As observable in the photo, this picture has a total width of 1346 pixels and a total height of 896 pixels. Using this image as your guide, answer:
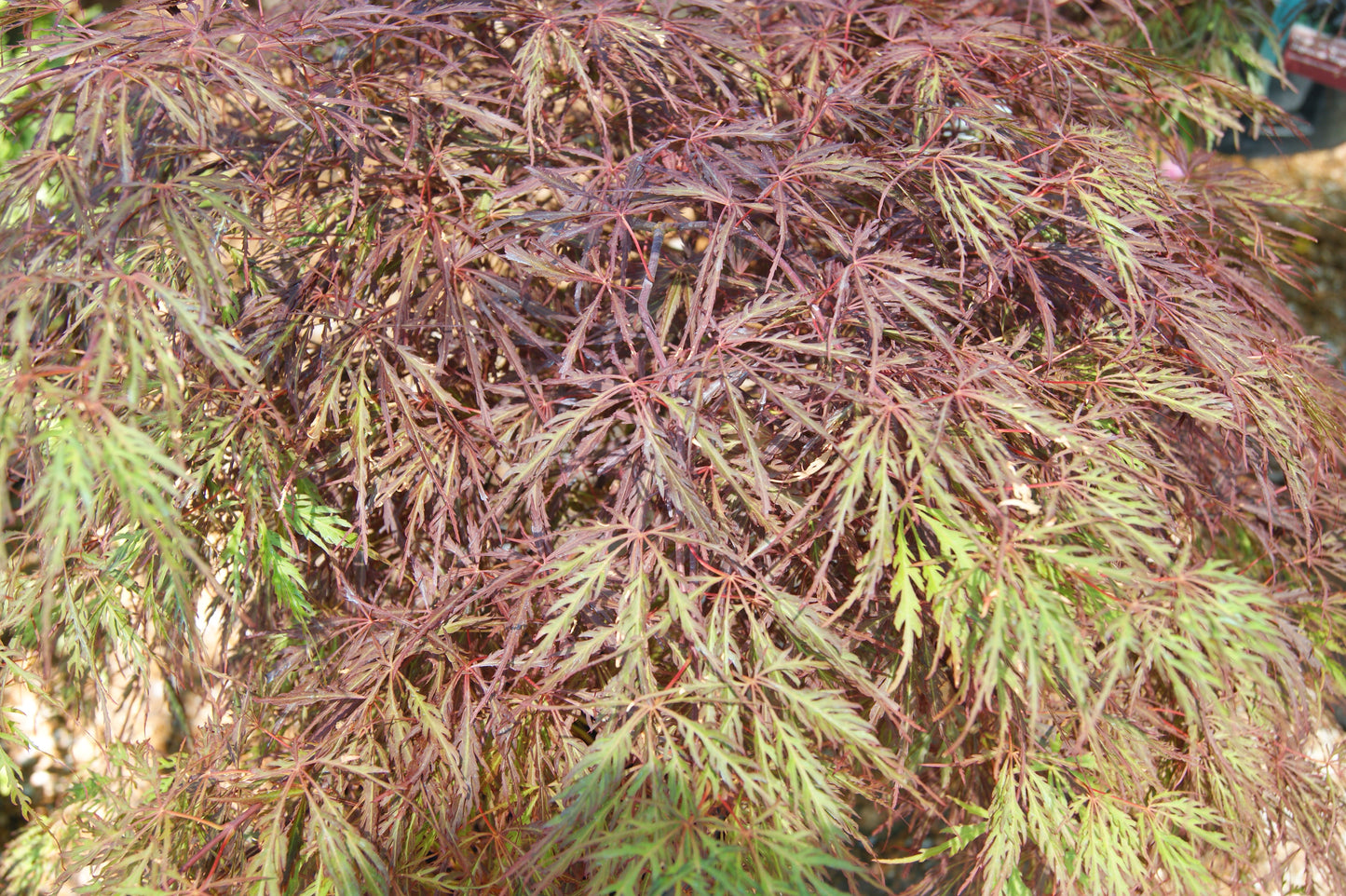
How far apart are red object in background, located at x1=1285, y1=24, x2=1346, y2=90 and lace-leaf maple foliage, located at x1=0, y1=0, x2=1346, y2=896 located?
2.69 ft

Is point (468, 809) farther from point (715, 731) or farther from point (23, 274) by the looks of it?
point (23, 274)

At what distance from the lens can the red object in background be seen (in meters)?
1.73

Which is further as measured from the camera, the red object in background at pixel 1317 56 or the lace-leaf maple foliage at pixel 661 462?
the red object in background at pixel 1317 56

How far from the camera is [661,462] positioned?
87 centimetres

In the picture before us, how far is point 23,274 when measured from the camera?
0.81 metres

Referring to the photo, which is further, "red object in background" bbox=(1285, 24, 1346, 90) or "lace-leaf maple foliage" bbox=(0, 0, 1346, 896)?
"red object in background" bbox=(1285, 24, 1346, 90)

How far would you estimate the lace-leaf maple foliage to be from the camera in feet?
2.73

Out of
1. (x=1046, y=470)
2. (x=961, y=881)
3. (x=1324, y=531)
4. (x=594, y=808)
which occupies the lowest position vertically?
(x=961, y=881)

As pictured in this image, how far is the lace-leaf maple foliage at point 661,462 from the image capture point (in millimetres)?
832

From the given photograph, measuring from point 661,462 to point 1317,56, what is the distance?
1775mm

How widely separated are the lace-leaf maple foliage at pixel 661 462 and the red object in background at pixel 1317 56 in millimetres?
820

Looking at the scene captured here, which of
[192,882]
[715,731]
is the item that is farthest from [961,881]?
[192,882]

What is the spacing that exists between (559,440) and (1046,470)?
0.52m

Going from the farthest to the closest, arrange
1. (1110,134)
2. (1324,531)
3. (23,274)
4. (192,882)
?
(1324,531) → (1110,134) → (192,882) → (23,274)
